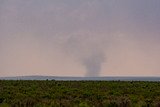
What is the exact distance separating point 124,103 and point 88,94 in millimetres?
16133

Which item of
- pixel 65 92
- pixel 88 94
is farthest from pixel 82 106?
pixel 65 92

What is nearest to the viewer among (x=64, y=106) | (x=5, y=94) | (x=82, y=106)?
(x=82, y=106)

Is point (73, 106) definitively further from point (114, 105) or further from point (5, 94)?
point (5, 94)

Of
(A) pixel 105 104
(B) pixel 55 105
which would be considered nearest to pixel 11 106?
(B) pixel 55 105

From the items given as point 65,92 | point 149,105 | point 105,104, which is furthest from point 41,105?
point 65,92

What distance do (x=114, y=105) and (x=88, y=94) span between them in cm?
1563

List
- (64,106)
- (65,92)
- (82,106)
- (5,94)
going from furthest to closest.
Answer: (65,92) < (5,94) < (64,106) < (82,106)

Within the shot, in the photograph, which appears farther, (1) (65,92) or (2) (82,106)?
(1) (65,92)

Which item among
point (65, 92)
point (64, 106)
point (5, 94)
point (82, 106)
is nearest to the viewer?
point (82, 106)

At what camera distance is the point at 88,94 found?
136ft

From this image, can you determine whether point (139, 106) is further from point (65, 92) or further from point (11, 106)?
point (65, 92)

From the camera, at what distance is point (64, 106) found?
2558 centimetres

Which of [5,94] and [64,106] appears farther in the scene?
[5,94]

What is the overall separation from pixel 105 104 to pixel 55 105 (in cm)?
287
